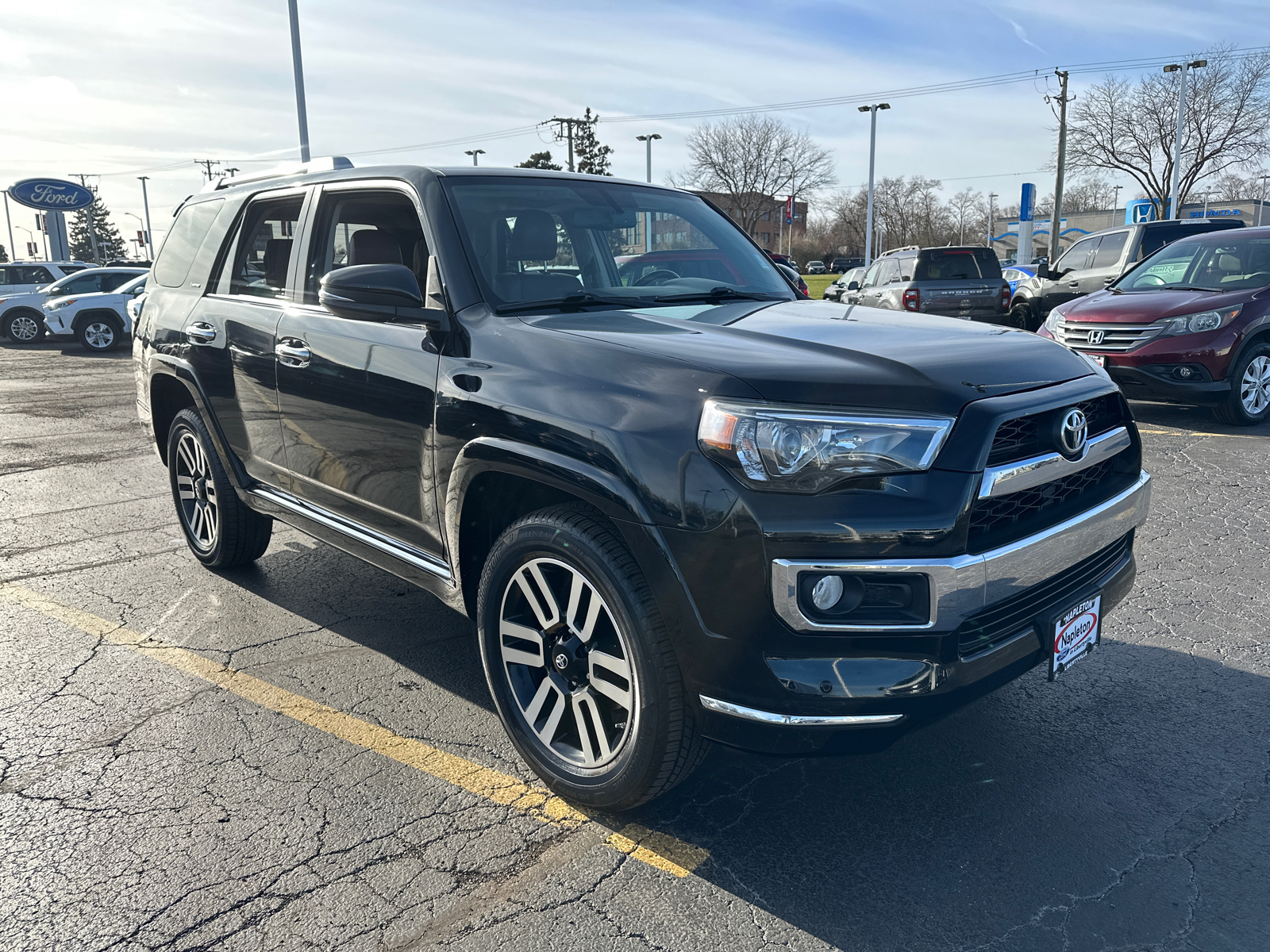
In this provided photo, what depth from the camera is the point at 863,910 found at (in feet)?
7.75

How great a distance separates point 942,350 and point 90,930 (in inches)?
107

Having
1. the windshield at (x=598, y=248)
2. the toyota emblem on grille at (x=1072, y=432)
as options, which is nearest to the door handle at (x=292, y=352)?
the windshield at (x=598, y=248)

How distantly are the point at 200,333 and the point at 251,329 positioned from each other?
1.84 ft

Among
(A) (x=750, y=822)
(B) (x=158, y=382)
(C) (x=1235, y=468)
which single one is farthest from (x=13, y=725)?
(C) (x=1235, y=468)

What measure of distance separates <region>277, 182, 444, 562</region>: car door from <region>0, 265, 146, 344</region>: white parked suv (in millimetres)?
19520

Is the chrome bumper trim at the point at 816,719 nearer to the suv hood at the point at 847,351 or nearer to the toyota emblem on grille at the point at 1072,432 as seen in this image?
the suv hood at the point at 847,351

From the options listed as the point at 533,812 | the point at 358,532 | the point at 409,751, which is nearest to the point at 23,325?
the point at 358,532

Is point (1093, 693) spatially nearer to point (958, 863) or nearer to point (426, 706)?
point (958, 863)

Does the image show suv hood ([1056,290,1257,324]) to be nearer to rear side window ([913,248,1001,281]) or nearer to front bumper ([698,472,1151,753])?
rear side window ([913,248,1001,281])

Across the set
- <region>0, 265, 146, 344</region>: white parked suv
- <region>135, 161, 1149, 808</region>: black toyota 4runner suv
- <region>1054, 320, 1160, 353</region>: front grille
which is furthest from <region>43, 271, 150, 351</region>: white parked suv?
<region>135, 161, 1149, 808</region>: black toyota 4runner suv

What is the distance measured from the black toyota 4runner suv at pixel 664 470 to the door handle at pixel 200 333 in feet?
1.50

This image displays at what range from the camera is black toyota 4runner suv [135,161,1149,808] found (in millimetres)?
2250

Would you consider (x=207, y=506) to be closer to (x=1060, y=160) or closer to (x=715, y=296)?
(x=715, y=296)

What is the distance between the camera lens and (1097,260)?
12969 mm
